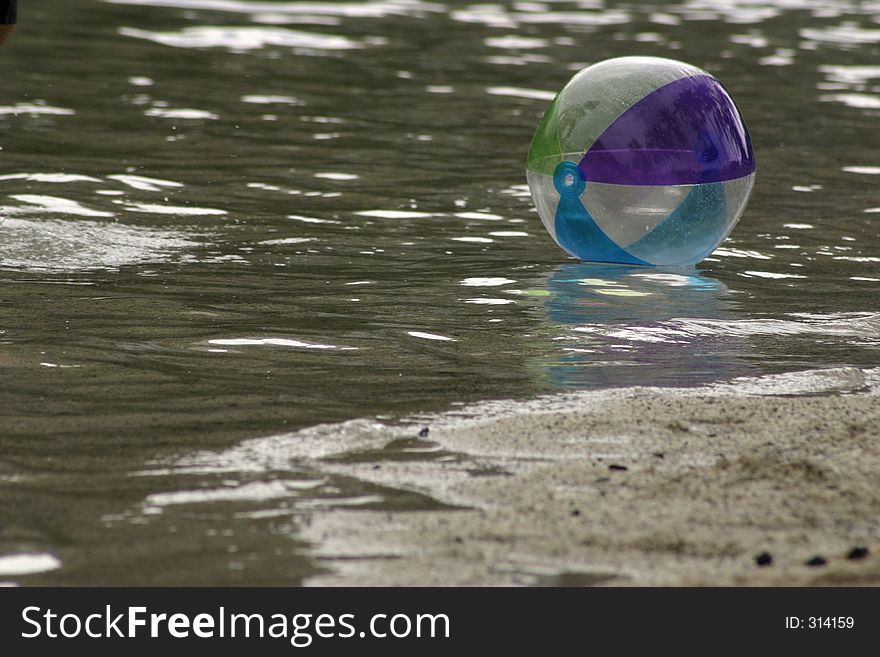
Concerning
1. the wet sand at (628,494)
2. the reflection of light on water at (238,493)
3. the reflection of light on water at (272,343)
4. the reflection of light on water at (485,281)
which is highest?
the wet sand at (628,494)

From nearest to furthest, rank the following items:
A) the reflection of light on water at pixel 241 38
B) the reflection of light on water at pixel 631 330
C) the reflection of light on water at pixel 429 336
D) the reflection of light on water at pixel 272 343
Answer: the reflection of light on water at pixel 631 330
the reflection of light on water at pixel 272 343
the reflection of light on water at pixel 429 336
the reflection of light on water at pixel 241 38

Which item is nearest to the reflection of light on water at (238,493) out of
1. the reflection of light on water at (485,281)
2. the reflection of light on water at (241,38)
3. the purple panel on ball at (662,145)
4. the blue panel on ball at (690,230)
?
the reflection of light on water at (485,281)

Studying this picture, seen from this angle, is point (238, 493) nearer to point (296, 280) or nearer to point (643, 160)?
point (296, 280)

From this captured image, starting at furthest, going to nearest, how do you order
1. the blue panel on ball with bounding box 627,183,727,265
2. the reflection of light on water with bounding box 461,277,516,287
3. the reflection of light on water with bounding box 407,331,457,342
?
1. the reflection of light on water with bounding box 461,277,516,287
2. the blue panel on ball with bounding box 627,183,727,265
3. the reflection of light on water with bounding box 407,331,457,342

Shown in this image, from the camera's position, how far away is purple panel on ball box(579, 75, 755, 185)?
6.45 m

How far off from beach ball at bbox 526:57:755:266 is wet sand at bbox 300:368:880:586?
1.69 metres

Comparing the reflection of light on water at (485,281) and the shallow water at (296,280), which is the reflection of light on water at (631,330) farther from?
the reflection of light on water at (485,281)

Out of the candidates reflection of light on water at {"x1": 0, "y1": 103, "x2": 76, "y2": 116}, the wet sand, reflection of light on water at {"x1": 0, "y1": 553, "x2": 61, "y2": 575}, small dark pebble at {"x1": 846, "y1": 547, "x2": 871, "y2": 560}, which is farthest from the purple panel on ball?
reflection of light on water at {"x1": 0, "y1": 103, "x2": 76, "y2": 116}

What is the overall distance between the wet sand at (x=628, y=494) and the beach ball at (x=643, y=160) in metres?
1.69

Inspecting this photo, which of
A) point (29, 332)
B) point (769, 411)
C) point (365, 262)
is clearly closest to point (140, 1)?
point (365, 262)

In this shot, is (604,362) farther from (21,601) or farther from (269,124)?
(269,124)

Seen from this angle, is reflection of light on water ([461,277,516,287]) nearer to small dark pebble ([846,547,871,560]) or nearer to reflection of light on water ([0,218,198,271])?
reflection of light on water ([0,218,198,271])

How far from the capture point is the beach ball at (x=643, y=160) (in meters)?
6.45

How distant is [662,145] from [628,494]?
2806 mm
